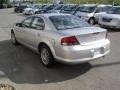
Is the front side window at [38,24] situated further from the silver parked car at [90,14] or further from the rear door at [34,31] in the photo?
the silver parked car at [90,14]

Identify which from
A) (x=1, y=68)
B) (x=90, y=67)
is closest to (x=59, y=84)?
(x=90, y=67)

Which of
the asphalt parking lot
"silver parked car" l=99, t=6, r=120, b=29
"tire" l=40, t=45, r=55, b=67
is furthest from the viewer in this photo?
"silver parked car" l=99, t=6, r=120, b=29

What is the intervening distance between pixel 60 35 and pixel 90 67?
1.43m

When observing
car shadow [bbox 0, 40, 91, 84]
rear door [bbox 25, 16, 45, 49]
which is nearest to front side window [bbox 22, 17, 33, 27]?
rear door [bbox 25, 16, 45, 49]

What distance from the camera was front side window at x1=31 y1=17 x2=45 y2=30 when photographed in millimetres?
6677

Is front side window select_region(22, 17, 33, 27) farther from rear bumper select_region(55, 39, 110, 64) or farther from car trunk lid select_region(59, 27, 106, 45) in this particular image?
rear bumper select_region(55, 39, 110, 64)

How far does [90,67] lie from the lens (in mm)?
6359

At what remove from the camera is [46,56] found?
634cm

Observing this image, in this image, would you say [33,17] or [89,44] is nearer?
[89,44]

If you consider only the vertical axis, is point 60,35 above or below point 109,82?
above

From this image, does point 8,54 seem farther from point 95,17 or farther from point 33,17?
point 95,17

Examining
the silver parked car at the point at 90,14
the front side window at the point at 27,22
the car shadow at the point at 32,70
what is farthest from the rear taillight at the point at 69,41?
the silver parked car at the point at 90,14

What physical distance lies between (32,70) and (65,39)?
1444mm

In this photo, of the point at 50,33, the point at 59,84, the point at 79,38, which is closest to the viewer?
the point at 59,84
